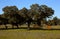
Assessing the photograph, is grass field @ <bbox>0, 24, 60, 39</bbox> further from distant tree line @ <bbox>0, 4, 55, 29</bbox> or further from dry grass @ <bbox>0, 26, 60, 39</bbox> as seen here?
distant tree line @ <bbox>0, 4, 55, 29</bbox>

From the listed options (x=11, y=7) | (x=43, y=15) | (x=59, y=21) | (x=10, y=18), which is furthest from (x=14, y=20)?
(x=59, y=21)

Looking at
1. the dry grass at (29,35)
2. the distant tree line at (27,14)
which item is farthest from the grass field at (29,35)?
the distant tree line at (27,14)

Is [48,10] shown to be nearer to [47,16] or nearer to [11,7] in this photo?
[47,16]

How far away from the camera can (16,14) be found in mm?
89062

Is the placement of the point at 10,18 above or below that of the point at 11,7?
below

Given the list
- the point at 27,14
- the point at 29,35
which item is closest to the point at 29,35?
the point at 29,35

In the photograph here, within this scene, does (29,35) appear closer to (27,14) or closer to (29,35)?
(29,35)

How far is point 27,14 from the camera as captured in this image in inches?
3233

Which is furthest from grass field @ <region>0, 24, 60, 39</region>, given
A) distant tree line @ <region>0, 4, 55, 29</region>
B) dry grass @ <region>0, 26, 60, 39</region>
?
distant tree line @ <region>0, 4, 55, 29</region>

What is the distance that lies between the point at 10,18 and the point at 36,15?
1580 cm

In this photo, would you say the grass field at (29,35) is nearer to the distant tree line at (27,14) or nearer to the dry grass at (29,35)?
the dry grass at (29,35)

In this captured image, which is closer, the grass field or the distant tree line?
the grass field

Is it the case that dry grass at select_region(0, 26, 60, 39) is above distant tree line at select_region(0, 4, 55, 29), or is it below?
below

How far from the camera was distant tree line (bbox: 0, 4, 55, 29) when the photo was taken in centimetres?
7975
